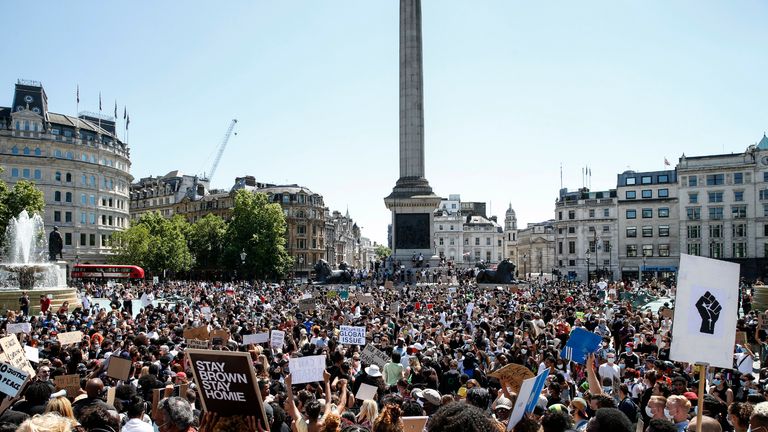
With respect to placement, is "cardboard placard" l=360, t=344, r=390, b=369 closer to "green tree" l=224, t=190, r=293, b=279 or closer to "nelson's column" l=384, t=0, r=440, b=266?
"nelson's column" l=384, t=0, r=440, b=266

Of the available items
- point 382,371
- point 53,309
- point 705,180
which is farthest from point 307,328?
point 705,180

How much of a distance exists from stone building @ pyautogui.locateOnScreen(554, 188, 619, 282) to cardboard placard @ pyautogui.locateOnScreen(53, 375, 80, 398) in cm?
9014

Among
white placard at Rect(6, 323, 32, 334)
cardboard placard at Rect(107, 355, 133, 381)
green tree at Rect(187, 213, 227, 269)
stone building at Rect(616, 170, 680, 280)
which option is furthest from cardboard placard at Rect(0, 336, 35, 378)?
stone building at Rect(616, 170, 680, 280)

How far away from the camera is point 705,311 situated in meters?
6.25

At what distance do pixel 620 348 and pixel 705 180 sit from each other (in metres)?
75.8

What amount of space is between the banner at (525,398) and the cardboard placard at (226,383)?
85.8 inches

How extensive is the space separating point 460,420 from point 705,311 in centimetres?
338

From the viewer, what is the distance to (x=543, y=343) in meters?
17.9

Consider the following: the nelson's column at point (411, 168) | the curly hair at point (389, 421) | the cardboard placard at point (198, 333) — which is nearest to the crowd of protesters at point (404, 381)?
the curly hair at point (389, 421)

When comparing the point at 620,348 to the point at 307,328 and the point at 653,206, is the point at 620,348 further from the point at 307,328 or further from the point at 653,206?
the point at 653,206

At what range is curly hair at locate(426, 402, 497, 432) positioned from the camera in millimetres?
4062

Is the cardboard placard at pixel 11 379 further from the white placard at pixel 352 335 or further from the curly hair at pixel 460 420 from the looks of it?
the white placard at pixel 352 335

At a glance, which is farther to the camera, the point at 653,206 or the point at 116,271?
the point at 653,206

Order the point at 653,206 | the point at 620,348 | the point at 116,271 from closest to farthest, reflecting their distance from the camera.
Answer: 1. the point at 620,348
2. the point at 116,271
3. the point at 653,206
